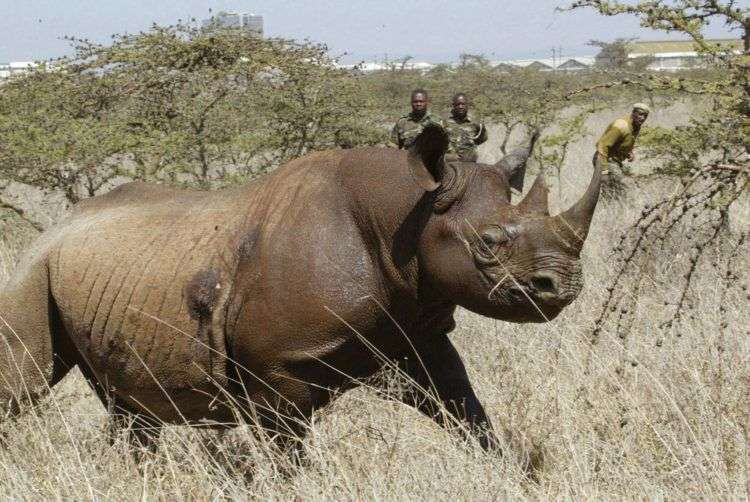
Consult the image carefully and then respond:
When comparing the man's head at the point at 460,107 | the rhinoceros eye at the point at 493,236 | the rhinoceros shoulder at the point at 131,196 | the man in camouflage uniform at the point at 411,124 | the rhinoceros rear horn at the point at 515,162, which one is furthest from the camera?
the man's head at the point at 460,107

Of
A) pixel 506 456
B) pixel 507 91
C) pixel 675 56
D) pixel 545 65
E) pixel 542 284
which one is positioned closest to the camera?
pixel 542 284

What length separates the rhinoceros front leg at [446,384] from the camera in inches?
192

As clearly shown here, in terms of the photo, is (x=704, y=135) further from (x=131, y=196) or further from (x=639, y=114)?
(x=131, y=196)

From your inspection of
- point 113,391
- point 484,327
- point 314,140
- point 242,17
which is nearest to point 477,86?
point 242,17

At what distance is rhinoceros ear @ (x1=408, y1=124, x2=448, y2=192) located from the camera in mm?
4270

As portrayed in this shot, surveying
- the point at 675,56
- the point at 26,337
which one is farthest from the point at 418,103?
the point at 675,56

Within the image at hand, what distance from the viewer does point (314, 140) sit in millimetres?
11430

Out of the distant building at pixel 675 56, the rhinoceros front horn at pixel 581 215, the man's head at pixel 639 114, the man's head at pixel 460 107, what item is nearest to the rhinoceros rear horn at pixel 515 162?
the rhinoceros front horn at pixel 581 215

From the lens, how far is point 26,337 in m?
5.33

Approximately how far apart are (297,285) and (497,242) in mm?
824

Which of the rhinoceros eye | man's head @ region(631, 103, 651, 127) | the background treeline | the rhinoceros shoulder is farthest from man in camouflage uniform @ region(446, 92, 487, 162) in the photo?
the rhinoceros eye

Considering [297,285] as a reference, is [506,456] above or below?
below

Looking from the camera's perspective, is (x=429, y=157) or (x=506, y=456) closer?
(x=429, y=157)

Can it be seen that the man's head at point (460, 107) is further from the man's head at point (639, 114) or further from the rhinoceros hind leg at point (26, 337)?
the rhinoceros hind leg at point (26, 337)
